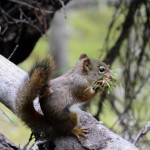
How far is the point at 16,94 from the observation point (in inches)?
110

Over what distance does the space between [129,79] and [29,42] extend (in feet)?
2.87

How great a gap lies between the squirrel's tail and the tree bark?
0.17 feet

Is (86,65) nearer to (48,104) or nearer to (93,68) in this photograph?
(93,68)

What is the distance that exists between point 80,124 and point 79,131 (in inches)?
4.0

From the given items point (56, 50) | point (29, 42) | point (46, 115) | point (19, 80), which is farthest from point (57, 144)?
point (56, 50)

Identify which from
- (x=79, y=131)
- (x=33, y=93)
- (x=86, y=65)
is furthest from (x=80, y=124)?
(x=86, y=65)

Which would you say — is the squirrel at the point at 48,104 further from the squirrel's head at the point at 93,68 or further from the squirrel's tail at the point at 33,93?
the squirrel's head at the point at 93,68

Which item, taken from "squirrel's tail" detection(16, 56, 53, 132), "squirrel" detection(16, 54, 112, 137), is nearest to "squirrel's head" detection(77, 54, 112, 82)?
"squirrel" detection(16, 54, 112, 137)

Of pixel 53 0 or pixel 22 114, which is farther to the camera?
pixel 53 0

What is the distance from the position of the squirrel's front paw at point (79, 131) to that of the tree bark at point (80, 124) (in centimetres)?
2

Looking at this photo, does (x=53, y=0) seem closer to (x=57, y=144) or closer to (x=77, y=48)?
(x=57, y=144)

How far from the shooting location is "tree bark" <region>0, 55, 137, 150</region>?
262cm

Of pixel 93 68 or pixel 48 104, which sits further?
pixel 93 68

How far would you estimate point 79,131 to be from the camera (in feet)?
8.99
